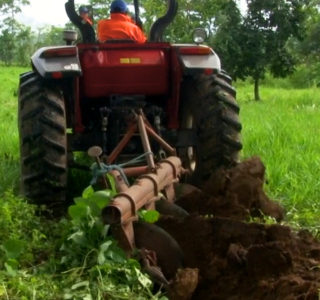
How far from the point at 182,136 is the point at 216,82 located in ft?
1.52

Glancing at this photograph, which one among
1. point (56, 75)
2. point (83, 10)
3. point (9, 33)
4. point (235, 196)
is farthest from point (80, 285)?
point (9, 33)

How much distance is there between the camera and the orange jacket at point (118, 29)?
539 cm

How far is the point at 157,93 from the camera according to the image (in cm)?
504

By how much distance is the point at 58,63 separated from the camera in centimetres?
447

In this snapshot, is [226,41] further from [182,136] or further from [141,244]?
[141,244]

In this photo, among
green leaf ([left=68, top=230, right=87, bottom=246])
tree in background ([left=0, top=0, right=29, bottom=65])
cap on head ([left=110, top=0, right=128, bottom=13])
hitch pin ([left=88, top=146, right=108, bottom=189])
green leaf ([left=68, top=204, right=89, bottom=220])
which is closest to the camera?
green leaf ([left=68, top=230, right=87, bottom=246])

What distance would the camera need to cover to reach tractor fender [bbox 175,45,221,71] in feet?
15.3

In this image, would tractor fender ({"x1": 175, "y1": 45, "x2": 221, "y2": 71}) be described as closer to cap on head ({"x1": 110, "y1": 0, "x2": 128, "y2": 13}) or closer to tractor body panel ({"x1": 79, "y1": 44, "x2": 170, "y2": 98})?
tractor body panel ({"x1": 79, "y1": 44, "x2": 170, "y2": 98})

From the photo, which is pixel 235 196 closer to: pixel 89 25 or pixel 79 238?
pixel 79 238

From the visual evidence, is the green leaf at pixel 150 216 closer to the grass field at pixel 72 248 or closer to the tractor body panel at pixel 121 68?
the grass field at pixel 72 248

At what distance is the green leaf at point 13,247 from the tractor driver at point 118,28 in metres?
2.44

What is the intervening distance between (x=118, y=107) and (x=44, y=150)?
0.63 m

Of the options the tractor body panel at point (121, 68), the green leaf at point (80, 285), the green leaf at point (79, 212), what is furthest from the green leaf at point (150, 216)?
the tractor body panel at point (121, 68)

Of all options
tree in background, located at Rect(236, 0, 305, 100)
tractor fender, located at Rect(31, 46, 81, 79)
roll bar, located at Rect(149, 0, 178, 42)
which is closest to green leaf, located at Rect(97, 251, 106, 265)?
tractor fender, located at Rect(31, 46, 81, 79)
